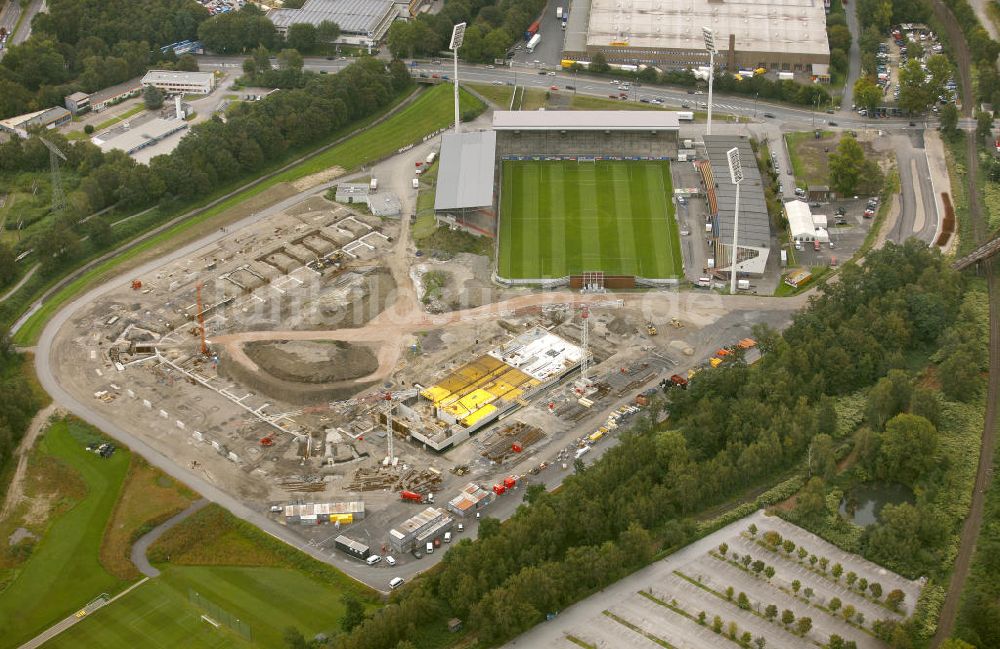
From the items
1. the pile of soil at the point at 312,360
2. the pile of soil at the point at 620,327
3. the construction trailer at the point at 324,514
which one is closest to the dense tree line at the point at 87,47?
the pile of soil at the point at 312,360

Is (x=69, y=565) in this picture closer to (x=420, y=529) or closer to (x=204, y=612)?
(x=204, y=612)

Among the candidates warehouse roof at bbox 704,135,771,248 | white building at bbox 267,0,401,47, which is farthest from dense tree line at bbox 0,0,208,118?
warehouse roof at bbox 704,135,771,248

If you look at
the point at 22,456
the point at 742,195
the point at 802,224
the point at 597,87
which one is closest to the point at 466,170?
the point at 742,195

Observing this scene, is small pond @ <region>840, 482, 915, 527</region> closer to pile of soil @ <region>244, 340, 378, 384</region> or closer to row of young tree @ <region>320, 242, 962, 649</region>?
row of young tree @ <region>320, 242, 962, 649</region>

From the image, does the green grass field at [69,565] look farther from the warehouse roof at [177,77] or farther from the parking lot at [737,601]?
the warehouse roof at [177,77]

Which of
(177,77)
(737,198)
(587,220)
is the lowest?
(587,220)

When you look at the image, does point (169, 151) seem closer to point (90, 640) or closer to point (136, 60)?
point (136, 60)
